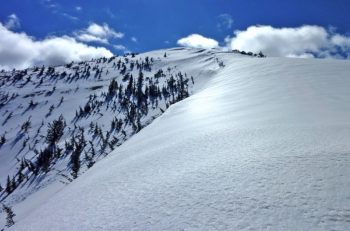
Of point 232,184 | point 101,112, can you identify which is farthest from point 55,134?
point 232,184

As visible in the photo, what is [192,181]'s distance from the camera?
390 centimetres

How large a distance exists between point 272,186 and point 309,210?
562mm

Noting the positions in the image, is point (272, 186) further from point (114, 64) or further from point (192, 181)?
point (114, 64)

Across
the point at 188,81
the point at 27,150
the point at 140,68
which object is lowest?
the point at 27,150

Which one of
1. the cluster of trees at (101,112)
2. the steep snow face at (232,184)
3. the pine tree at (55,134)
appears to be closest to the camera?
the steep snow face at (232,184)

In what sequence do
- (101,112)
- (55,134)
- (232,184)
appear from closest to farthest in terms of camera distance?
(232,184) < (55,134) < (101,112)

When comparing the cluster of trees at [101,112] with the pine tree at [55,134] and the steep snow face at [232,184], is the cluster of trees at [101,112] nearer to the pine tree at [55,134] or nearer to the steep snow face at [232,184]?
the pine tree at [55,134]

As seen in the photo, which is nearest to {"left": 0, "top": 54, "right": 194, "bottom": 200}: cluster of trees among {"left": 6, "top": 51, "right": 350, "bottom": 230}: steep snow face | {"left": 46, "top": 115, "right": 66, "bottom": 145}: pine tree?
{"left": 46, "top": 115, "right": 66, "bottom": 145}: pine tree

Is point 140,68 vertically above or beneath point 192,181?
above

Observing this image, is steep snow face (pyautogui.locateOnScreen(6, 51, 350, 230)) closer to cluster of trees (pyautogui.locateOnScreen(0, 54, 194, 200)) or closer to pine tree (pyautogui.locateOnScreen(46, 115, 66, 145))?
cluster of trees (pyautogui.locateOnScreen(0, 54, 194, 200))

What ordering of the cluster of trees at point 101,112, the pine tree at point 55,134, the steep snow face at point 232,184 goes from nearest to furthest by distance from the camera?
1. the steep snow face at point 232,184
2. the cluster of trees at point 101,112
3. the pine tree at point 55,134

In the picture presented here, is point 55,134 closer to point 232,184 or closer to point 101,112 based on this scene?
point 101,112

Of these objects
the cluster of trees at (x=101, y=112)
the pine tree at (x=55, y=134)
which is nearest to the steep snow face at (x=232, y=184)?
the cluster of trees at (x=101, y=112)

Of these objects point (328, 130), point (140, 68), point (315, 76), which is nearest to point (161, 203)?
point (328, 130)
